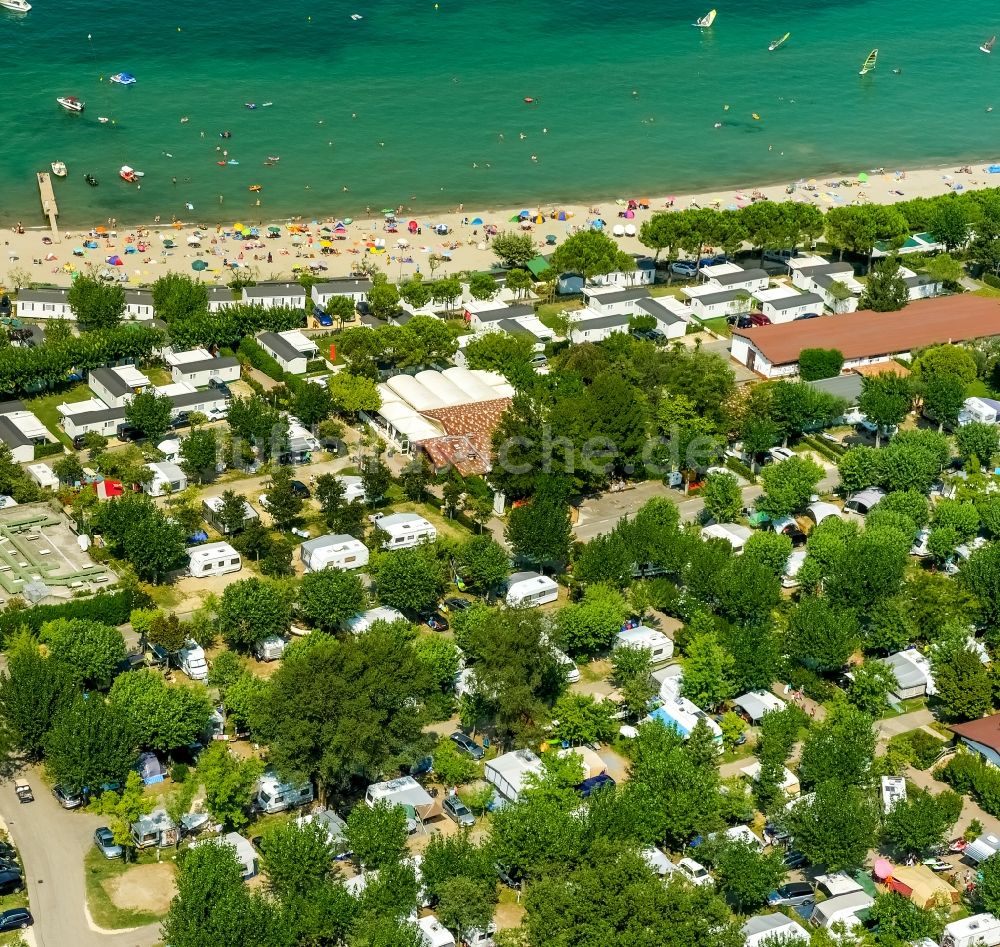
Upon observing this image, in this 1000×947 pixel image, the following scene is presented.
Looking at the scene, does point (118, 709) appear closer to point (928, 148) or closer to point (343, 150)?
point (343, 150)

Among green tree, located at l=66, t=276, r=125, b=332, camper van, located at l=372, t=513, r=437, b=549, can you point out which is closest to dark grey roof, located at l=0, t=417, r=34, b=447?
green tree, located at l=66, t=276, r=125, b=332

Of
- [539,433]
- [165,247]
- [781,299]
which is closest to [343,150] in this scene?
[165,247]

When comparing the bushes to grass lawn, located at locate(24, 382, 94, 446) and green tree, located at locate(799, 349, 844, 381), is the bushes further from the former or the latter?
green tree, located at locate(799, 349, 844, 381)

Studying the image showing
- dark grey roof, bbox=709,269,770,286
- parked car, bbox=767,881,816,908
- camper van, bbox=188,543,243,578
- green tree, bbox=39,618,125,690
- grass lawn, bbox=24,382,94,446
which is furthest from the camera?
dark grey roof, bbox=709,269,770,286

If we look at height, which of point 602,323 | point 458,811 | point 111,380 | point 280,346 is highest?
point 111,380

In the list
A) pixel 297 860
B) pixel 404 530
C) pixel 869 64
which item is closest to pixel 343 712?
pixel 297 860

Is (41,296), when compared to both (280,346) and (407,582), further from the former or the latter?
(407,582)

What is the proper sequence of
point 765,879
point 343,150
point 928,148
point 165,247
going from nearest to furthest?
point 765,879 < point 165,247 < point 343,150 < point 928,148
